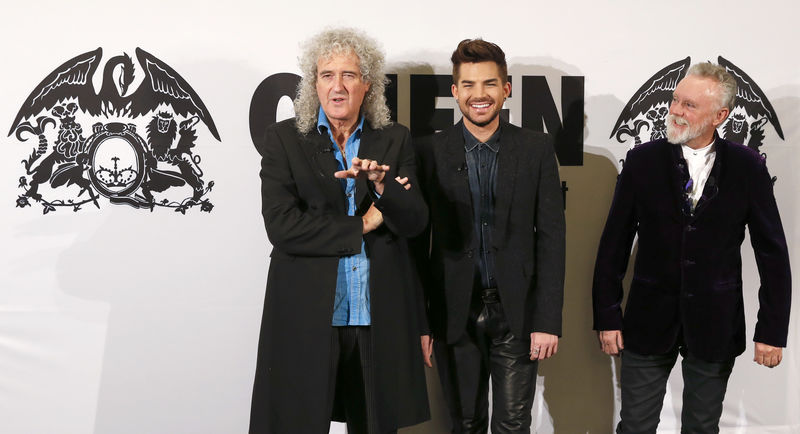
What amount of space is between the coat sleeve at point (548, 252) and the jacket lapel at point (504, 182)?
4.4 inches

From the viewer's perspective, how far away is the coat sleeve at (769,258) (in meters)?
3.00

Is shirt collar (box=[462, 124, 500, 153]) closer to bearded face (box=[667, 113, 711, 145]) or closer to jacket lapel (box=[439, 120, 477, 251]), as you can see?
jacket lapel (box=[439, 120, 477, 251])

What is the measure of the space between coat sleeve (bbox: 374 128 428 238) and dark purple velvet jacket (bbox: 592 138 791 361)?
3.21ft

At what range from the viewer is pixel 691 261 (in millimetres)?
2967

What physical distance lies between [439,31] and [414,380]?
5.68ft

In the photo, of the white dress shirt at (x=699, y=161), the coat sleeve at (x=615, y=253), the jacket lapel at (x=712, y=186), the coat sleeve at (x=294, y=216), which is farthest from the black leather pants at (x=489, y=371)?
the white dress shirt at (x=699, y=161)

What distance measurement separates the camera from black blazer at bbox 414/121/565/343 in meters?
2.80

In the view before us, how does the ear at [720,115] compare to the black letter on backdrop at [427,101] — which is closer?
the ear at [720,115]

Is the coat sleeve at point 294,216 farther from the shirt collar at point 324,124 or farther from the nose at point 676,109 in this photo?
the nose at point 676,109

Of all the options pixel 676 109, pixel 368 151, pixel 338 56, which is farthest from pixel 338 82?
pixel 676 109

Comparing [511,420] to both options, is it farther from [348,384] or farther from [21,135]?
[21,135]

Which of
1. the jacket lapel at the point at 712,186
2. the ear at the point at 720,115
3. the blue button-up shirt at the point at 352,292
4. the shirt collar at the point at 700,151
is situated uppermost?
the ear at the point at 720,115

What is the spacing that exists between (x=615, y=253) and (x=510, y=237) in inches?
21.9

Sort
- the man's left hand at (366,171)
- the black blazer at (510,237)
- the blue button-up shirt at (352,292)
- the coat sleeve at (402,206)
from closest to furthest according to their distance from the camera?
the man's left hand at (366,171) < the coat sleeve at (402,206) < the blue button-up shirt at (352,292) < the black blazer at (510,237)
